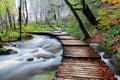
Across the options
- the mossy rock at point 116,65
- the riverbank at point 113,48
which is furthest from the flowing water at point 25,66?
the mossy rock at point 116,65

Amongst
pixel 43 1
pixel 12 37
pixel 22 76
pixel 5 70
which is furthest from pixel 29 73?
pixel 43 1

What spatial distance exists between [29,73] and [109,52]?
16.2 ft

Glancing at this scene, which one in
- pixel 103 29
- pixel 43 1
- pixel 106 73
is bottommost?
pixel 106 73

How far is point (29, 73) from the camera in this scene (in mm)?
9234

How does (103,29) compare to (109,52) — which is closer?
(109,52)

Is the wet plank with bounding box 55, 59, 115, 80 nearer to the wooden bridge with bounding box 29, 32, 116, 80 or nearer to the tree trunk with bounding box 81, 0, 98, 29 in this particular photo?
the wooden bridge with bounding box 29, 32, 116, 80

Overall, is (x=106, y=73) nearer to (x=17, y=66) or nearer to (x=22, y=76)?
(x=22, y=76)

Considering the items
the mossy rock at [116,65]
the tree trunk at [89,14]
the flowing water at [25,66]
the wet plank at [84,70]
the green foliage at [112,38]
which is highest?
the tree trunk at [89,14]

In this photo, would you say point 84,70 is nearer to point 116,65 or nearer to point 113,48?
point 116,65

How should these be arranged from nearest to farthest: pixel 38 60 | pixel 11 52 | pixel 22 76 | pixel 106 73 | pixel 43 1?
pixel 106 73, pixel 22 76, pixel 38 60, pixel 11 52, pixel 43 1

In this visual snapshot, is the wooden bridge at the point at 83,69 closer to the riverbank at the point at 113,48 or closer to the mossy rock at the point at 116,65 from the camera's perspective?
the mossy rock at the point at 116,65

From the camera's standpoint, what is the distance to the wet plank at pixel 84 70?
6.77m

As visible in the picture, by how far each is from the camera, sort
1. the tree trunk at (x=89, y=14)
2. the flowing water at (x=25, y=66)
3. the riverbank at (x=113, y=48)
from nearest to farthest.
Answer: the flowing water at (x=25, y=66) → the riverbank at (x=113, y=48) → the tree trunk at (x=89, y=14)

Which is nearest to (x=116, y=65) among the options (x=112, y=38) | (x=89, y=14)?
(x=112, y=38)
